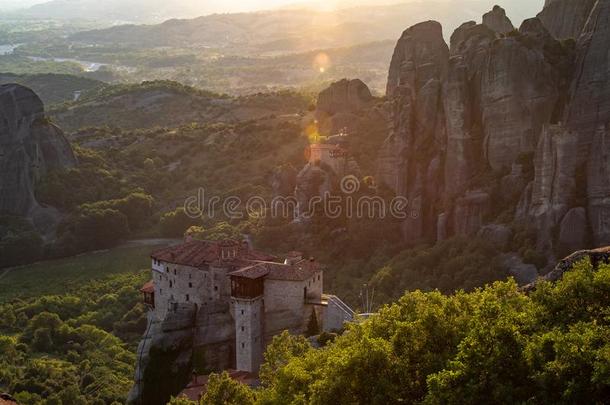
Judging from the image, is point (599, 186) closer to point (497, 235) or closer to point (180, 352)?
point (497, 235)

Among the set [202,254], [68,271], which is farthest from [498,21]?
[68,271]

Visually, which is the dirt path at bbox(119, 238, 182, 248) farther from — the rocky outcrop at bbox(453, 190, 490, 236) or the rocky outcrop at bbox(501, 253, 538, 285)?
the rocky outcrop at bbox(501, 253, 538, 285)

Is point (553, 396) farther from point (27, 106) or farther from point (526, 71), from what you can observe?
point (27, 106)

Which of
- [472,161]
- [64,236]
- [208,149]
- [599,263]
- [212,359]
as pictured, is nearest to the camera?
[599,263]

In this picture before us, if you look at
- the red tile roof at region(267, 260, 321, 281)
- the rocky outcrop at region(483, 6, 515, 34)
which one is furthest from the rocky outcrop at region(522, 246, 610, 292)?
the rocky outcrop at region(483, 6, 515, 34)

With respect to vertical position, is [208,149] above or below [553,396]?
below

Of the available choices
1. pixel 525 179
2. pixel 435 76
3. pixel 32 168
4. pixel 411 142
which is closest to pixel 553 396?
pixel 525 179

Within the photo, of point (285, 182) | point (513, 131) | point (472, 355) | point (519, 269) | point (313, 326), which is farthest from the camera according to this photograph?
point (285, 182)
